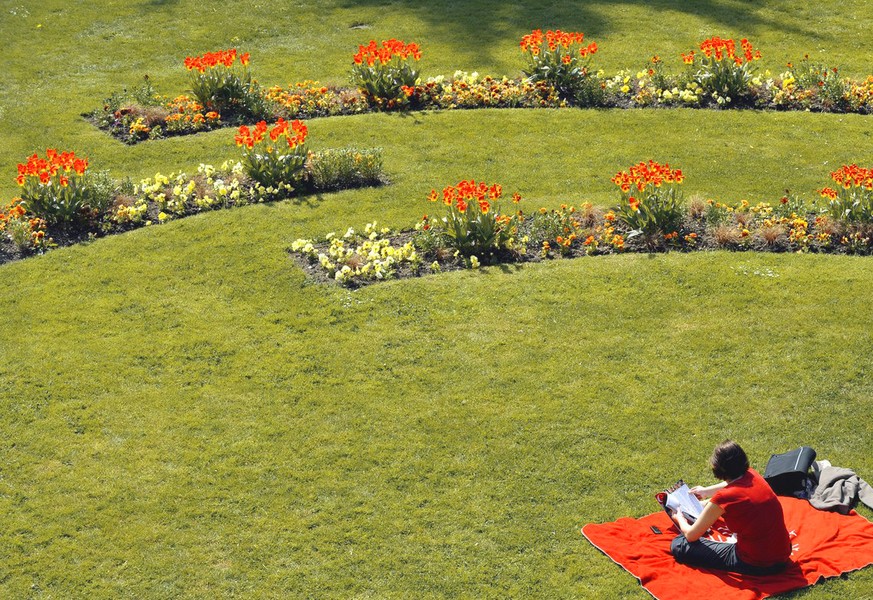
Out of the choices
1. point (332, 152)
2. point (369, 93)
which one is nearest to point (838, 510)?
point (332, 152)

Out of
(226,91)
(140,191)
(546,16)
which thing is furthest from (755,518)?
(546,16)

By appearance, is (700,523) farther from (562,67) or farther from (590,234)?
(562,67)

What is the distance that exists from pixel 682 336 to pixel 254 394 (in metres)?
4.92

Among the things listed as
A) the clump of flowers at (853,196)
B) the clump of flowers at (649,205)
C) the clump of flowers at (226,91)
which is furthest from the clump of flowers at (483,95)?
the clump of flowers at (853,196)

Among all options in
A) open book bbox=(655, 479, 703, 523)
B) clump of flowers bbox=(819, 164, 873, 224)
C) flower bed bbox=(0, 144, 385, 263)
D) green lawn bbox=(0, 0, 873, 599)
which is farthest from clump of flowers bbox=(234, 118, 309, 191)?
open book bbox=(655, 479, 703, 523)

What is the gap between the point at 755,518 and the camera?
7797 mm

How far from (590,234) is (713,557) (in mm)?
6034

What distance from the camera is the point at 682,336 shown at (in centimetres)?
1127

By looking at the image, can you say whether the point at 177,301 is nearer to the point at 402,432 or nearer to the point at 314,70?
Answer: the point at 402,432

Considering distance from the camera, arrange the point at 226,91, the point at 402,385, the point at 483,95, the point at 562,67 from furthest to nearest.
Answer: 1. the point at 562,67
2. the point at 483,95
3. the point at 226,91
4. the point at 402,385

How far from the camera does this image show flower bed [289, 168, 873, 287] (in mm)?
12672

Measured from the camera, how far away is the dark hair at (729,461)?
7.81 m

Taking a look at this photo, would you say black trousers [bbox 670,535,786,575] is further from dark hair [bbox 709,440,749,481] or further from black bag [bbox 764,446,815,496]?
black bag [bbox 764,446,815,496]

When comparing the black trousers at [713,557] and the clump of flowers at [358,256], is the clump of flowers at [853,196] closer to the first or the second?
the clump of flowers at [358,256]
